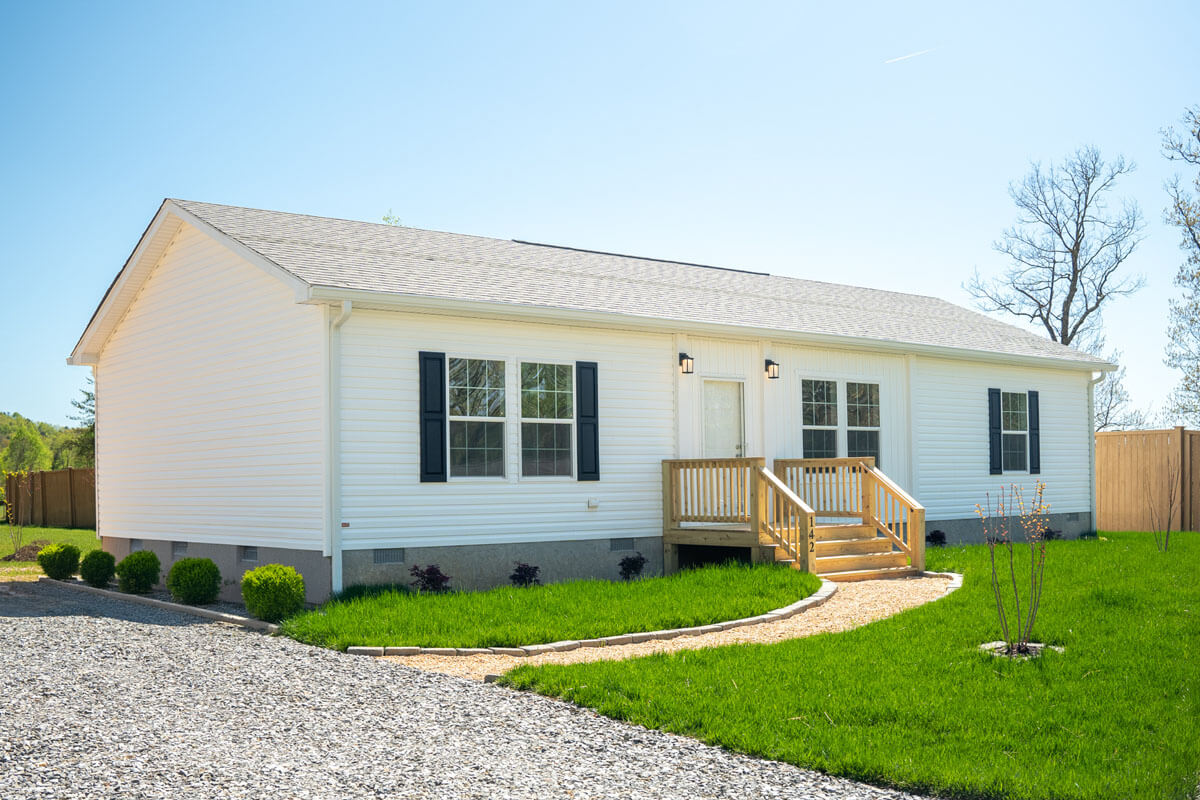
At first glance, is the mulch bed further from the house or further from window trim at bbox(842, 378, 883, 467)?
window trim at bbox(842, 378, 883, 467)

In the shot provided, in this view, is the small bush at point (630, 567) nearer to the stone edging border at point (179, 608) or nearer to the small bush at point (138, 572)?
the stone edging border at point (179, 608)

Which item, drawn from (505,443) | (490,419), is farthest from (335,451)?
(505,443)

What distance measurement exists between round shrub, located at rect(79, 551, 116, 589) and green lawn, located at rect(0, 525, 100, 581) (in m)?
1.35

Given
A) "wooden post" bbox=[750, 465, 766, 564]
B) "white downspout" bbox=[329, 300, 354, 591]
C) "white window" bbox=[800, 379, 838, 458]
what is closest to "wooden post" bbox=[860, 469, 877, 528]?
"white window" bbox=[800, 379, 838, 458]

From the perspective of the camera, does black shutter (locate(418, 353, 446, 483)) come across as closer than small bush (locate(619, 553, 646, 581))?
Yes

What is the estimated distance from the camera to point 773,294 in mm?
17672

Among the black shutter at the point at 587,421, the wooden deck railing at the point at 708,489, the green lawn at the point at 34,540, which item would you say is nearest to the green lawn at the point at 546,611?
the wooden deck railing at the point at 708,489

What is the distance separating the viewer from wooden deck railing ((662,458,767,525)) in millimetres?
12766

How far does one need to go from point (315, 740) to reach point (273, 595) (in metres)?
4.69

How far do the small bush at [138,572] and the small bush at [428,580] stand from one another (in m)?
3.97

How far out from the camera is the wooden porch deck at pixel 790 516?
12.5 meters

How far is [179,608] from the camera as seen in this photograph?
38.6 feet

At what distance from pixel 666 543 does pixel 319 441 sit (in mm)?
4734

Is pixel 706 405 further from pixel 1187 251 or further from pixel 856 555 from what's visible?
pixel 1187 251
